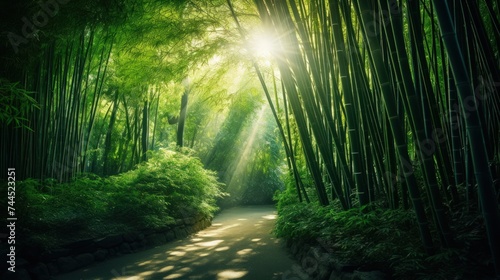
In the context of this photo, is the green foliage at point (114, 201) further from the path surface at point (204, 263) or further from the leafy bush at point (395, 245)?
the leafy bush at point (395, 245)

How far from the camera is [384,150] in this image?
2.19 m

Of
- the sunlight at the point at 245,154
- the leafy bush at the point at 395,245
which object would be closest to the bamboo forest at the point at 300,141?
the leafy bush at the point at 395,245

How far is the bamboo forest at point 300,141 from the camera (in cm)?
160

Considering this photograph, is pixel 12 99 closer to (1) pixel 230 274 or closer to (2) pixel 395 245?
(1) pixel 230 274

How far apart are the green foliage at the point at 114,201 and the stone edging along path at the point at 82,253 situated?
0.09 metres

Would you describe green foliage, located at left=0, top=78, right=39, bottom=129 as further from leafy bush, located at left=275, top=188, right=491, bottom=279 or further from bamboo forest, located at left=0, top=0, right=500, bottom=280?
leafy bush, located at left=275, top=188, right=491, bottom=279

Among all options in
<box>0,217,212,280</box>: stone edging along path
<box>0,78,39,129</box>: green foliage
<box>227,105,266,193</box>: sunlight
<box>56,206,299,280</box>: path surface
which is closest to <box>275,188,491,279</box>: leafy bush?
<box>56,206,299,280</box>: path surface

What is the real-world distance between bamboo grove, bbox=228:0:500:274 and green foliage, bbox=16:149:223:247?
2.47 m

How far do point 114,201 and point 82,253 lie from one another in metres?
0.90

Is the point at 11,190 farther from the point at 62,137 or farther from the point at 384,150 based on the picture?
the point at 384,150

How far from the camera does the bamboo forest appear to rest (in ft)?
5.25

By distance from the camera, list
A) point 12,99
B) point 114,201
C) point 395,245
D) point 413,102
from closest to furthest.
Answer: point 413,102, point 395,245, point 12,99, point 114,201

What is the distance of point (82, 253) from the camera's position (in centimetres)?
320

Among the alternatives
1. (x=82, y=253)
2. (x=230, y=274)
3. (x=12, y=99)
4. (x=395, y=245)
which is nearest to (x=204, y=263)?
(x=230, y=274)
